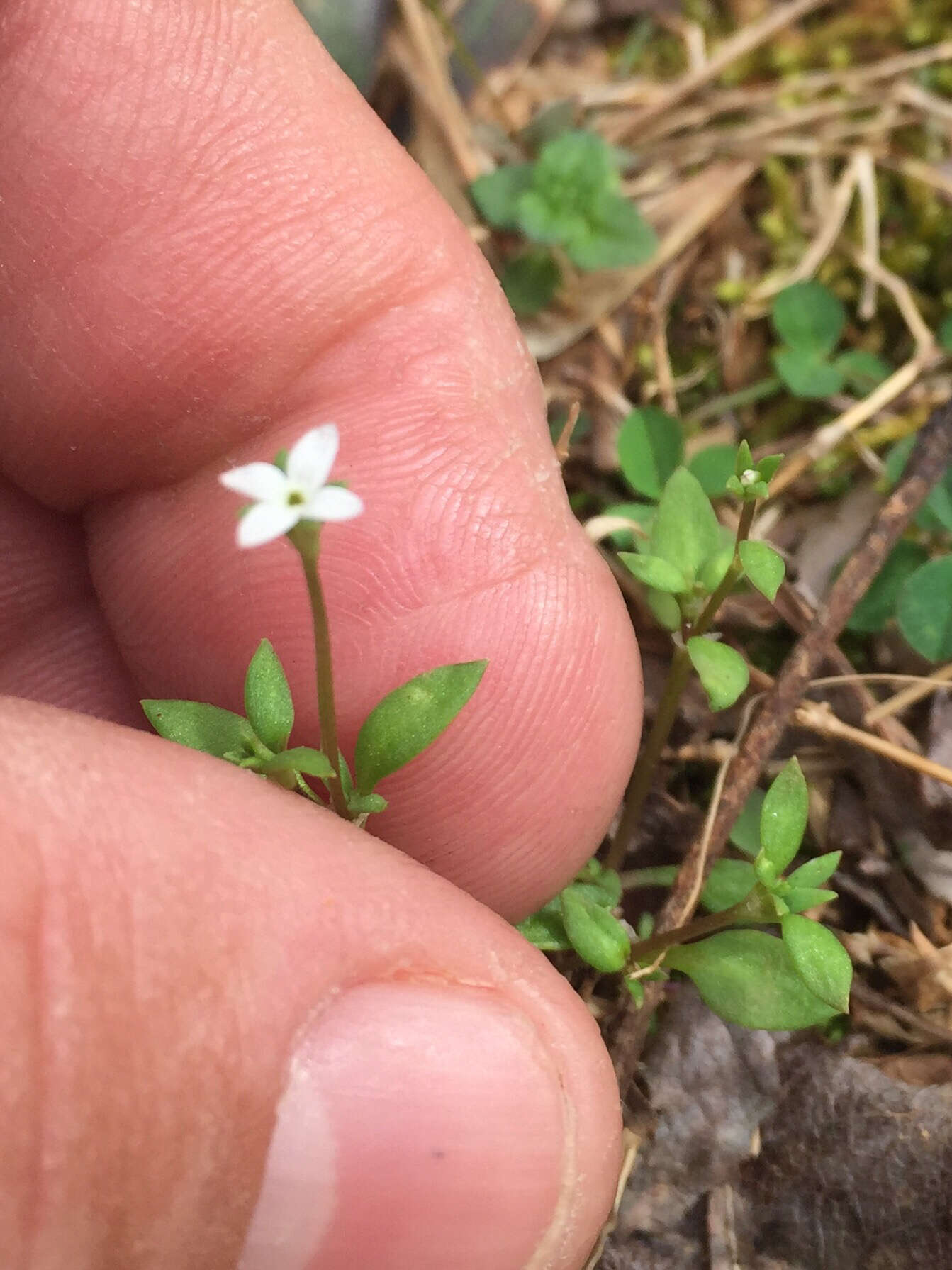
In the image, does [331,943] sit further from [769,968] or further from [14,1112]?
[769,968]

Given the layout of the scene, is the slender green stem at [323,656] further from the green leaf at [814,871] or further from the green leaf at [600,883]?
the green leaf at [814,871]

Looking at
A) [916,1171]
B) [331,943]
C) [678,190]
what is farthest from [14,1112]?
[678,190]

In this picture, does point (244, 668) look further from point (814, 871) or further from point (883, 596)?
point (883, 596)

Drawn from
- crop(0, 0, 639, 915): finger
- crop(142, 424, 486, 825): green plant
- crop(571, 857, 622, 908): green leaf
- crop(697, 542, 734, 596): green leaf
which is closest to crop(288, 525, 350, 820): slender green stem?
crop(142, 424, 486, 825): green plant

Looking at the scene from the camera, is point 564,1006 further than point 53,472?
No

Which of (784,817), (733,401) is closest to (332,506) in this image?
(784,817)

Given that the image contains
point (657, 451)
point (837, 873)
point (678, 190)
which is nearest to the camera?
point (837, 873)

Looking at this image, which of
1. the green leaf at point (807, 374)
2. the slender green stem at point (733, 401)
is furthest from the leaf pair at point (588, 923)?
the green leaf at point (807, 374)

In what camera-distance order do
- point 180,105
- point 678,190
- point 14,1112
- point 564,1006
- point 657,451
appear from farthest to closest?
point 678,190 → point 657,451 → point 180,105 → point 564,1006 → point 14,1112
